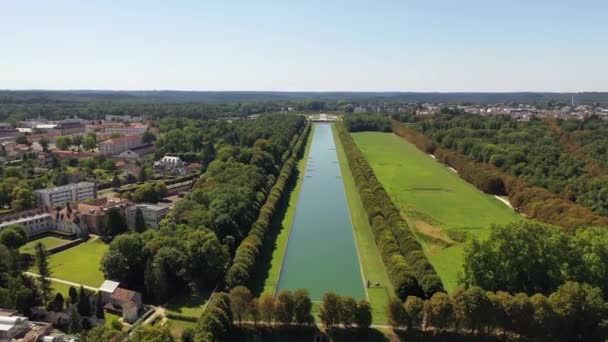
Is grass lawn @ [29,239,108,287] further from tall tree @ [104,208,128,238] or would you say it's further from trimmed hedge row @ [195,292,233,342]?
trimmed hedge row @ [195,292,233,342]

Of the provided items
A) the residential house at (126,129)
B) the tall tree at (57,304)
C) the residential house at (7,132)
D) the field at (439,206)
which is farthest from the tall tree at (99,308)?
the residential house at (7,132)

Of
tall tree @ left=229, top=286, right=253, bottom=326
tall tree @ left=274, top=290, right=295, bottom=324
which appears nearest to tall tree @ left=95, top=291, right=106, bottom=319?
tall tree @ left=229, top=286, right=253, bottom=326

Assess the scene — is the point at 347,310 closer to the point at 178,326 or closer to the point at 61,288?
the point at 178,326

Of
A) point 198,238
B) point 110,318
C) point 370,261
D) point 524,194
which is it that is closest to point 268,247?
point 198,238

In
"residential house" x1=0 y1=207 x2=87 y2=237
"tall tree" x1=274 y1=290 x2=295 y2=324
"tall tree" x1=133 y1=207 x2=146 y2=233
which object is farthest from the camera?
"residential house" x1=0 y1=207 x2=87 y2=237

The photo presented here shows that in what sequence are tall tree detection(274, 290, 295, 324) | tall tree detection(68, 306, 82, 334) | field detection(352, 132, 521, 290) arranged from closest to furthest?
tall tree detection(68, 306, 82, 334), tall tree detection(274, 290, 295, 324), field detection(352, 132, 521, 290)
